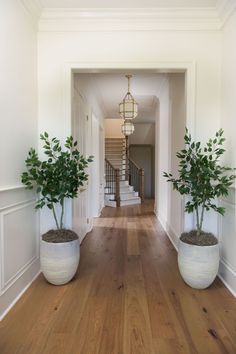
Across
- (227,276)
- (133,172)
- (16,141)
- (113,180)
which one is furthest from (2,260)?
(133,172)

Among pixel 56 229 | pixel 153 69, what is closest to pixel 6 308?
pixel 56 229

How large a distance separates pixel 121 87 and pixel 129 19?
97.3 inches

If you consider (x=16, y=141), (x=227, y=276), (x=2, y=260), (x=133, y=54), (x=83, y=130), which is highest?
(x=133, y=54)

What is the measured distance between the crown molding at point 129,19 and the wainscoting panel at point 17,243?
181cm

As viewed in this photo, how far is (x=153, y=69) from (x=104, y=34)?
635 millimetres

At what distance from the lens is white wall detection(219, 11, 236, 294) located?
2396 mm

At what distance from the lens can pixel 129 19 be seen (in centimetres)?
266

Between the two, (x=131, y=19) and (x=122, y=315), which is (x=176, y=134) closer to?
(x=131, y=19)

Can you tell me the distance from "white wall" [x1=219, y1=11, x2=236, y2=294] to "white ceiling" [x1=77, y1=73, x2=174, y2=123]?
1927 millimetres

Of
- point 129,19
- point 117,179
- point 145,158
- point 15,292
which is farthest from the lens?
point 145,158

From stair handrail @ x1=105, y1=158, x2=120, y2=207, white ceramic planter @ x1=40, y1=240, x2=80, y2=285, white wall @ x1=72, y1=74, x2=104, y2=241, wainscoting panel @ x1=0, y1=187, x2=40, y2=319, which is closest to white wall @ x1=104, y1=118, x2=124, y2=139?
stair handrail @ x1=105, y1=158, x2=120, y2=207

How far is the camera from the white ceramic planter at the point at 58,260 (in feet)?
7.80

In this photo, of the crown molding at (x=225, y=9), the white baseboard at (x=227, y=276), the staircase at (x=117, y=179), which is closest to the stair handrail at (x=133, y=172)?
the staircase at (x=117, y=179)

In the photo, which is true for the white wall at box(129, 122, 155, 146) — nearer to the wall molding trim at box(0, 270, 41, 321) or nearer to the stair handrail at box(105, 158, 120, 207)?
the stair handrail at box(105, 158, 120, 207)
